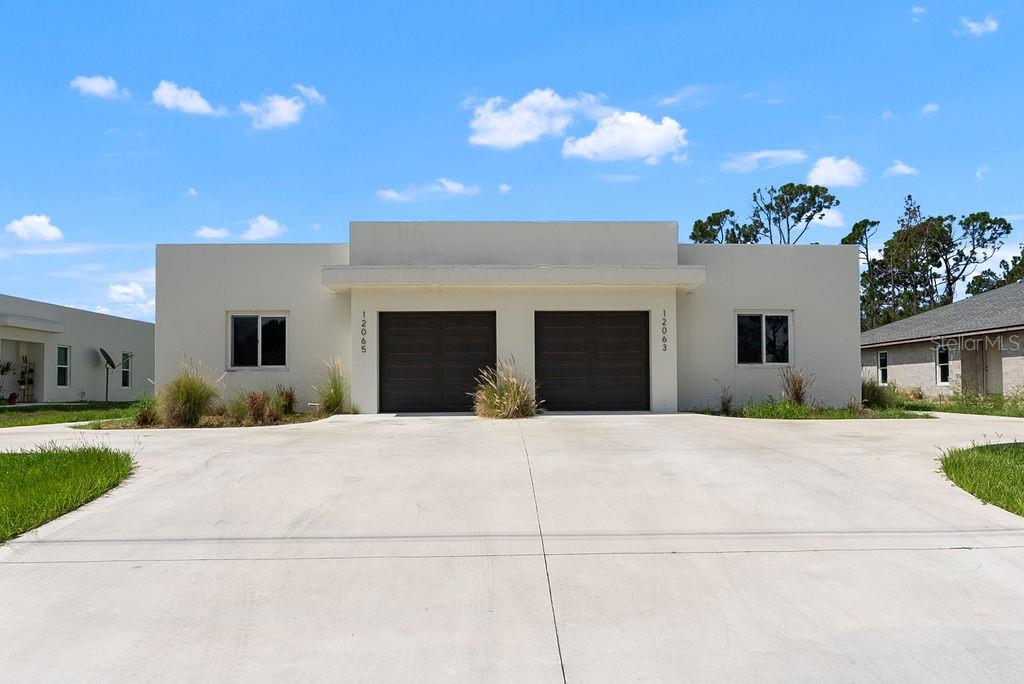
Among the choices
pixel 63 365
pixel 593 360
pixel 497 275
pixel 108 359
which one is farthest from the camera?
pixel 108 359

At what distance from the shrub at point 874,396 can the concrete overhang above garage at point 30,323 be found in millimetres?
26324

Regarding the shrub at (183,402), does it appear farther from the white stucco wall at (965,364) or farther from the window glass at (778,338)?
the white stucco wall at (965,364)

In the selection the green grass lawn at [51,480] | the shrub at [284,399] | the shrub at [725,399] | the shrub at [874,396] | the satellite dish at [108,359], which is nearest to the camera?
the green grass lawn at [51,480]

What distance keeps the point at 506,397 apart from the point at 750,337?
6.50 metres

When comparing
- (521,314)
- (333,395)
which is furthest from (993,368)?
(333,395)

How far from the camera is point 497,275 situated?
616 inches

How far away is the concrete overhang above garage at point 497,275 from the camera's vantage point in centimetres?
1560

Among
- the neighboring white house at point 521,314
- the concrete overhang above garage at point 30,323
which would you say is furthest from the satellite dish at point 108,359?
the neighboring white house at point 521,314

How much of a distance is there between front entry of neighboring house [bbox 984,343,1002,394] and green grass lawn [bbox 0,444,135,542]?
24026 mm

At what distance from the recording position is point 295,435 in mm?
11844

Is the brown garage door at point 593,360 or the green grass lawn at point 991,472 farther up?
the brown garage door at point 593,360

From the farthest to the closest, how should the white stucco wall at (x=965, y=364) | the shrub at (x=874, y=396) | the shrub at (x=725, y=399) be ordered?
the white stucco wall at (x=965, y=364) < the shrub at (x=874, y=396) < the shrub at (x=725, y=399)

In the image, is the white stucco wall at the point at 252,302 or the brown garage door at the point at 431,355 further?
the white stucco wall at the point at 252,302

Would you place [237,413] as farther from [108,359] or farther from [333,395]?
[108,359]
